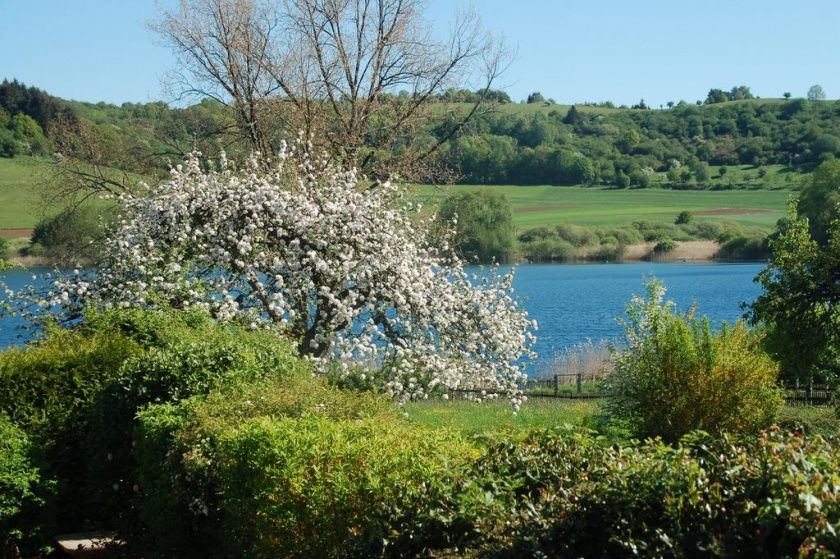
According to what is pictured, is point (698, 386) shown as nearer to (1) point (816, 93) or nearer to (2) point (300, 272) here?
(2) point (300, 272)

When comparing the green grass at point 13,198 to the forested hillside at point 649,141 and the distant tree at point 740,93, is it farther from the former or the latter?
the distant tree at point 740,93

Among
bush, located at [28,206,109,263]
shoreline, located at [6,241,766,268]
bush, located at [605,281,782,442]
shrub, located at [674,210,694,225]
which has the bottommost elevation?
shoreline, located at [6,241,766,268]

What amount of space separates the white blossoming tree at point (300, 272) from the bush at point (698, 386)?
2800mm

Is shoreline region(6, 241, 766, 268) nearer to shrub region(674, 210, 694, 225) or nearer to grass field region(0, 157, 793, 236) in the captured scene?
grass field region(0, 157, 793, 236)

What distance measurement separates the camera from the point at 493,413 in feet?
63.3

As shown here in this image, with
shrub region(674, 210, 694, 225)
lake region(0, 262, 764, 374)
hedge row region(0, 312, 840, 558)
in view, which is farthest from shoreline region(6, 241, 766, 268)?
hedge row region(0, 312, 840, 558)

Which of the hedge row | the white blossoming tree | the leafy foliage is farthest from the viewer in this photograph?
the leafy foliage

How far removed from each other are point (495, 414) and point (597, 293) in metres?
41.2

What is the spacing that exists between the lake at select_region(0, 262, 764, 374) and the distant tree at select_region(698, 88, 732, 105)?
3218 inches

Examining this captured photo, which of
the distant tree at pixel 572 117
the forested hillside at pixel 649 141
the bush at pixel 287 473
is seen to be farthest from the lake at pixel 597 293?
the distant tree at pixel 572 117

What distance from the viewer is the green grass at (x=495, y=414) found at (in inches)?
652

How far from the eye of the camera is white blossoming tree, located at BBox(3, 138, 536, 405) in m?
14.4

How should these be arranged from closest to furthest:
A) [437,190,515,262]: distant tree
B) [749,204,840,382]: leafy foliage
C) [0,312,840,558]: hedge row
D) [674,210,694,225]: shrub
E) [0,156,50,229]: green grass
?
1. [0,312,840,558]: hedge row
2. [749,204,840,382]: leafy foliage
3. [437,190,515,262]: distant tree
4. [0,156,50,229]: green grass
5. [674,210,694,225]: shrub

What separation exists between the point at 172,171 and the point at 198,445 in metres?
9.57
